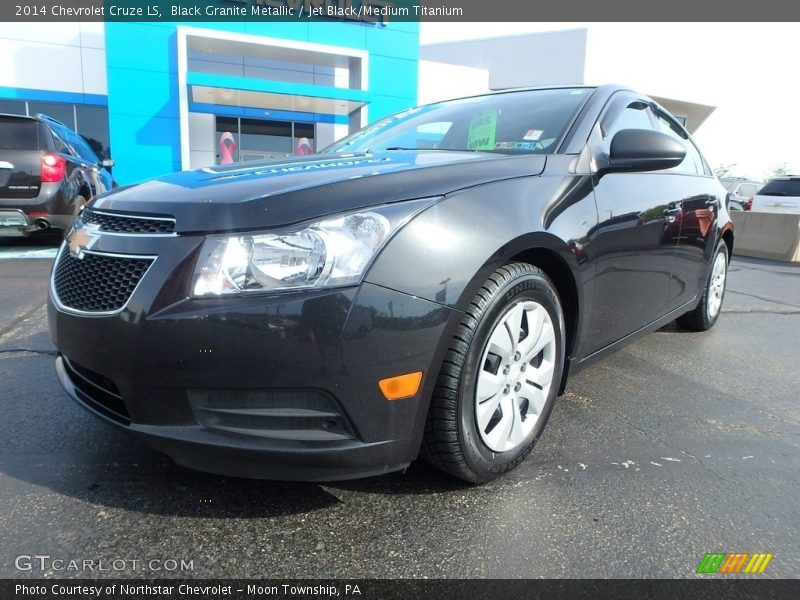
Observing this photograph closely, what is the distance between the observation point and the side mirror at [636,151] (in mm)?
2436

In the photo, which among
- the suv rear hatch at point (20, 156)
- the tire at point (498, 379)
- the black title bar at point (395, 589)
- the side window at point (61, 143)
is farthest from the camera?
the side window at point (61, 143)

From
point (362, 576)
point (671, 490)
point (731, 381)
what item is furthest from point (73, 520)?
point (731, 381)

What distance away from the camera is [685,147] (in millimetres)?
3486

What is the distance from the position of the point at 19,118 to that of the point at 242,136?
12798 mm

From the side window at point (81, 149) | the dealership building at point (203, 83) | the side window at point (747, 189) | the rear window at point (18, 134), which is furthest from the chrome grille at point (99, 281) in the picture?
the side window at point (747, 189)

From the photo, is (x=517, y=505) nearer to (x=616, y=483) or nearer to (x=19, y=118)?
(x=616, y=483)

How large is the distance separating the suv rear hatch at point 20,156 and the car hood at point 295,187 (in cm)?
548

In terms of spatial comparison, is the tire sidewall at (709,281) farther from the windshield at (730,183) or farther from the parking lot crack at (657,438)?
the windshield at (730,183)

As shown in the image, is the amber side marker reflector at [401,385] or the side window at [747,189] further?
the side window at [747,189]

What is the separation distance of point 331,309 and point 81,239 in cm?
104

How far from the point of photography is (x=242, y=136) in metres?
18.8

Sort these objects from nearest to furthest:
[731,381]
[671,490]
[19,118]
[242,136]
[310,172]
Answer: [310,172], [671,490], [731,381], [19,118], [242,136]

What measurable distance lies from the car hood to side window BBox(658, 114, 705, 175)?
1.74m

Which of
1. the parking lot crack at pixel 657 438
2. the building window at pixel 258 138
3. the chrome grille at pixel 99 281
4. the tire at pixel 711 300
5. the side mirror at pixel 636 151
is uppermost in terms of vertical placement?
the building window at pixel 258 138
